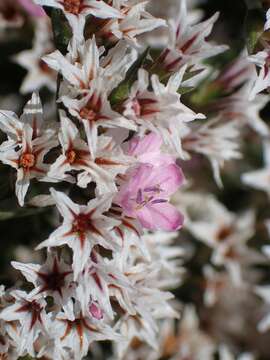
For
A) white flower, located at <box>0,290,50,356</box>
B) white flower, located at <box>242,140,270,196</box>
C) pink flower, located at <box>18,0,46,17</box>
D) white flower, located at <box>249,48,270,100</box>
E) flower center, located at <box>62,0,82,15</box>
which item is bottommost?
white flower, located at <box>242,140,270,196</box>

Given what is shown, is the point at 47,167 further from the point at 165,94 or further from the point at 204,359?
the point at 204,359

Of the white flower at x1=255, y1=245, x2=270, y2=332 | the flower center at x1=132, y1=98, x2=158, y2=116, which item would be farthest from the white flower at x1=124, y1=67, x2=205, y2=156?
the white flower at x1=255, y1=245, x2=270, y2=332

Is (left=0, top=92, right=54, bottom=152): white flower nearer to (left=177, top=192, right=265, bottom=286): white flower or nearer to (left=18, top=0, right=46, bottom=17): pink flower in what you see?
(left=18, top=0, right=46, bottom=17): pink flower

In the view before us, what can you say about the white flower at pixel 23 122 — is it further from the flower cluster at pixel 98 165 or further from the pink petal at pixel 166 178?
the pink petal at pixel 166 178

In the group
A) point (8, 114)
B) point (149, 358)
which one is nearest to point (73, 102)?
point (8, 114)

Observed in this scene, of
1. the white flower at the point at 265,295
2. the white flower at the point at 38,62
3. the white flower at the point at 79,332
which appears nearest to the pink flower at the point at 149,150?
the white flower at the point at 79,332

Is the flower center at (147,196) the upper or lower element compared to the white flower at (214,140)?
upper
